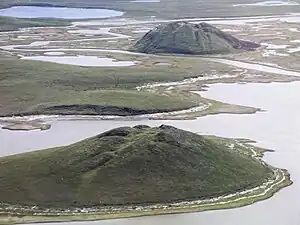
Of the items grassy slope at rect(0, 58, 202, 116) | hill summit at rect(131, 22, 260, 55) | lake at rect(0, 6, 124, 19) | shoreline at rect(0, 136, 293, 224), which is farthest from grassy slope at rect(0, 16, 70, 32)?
shoreline at rect(0, 136, 293, 224)

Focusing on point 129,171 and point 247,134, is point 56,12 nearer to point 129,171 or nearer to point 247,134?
point 247,134

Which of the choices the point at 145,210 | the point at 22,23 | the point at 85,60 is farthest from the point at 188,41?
the point at 145,210

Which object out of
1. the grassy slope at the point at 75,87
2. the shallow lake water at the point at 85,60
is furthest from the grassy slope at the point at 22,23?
the grassy slope at the point at 75,87

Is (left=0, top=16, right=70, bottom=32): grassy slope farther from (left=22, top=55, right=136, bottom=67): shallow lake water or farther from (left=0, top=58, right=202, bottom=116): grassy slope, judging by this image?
(left=0, top=58, right=202, bottom=116): grassy slope

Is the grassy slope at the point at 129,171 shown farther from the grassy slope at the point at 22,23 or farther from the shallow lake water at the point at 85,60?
the grassy slope at the point at 22,23

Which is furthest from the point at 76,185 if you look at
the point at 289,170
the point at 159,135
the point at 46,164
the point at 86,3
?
the point at 86,3
